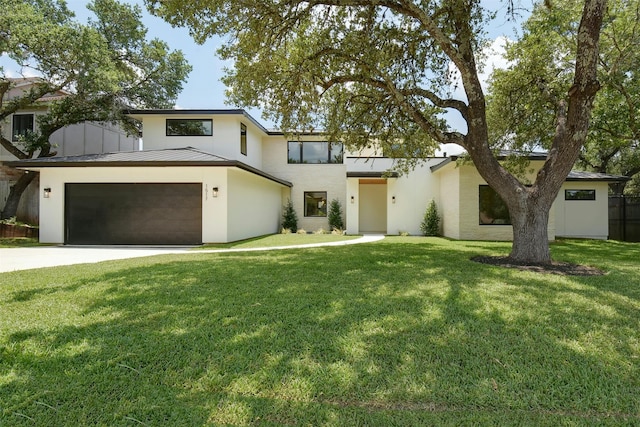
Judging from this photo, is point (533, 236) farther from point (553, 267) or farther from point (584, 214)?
point (584, 214)

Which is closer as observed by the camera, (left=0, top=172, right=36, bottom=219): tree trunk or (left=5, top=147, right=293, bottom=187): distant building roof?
(left=5, top=147, right=293, bottom=187): distant building roof

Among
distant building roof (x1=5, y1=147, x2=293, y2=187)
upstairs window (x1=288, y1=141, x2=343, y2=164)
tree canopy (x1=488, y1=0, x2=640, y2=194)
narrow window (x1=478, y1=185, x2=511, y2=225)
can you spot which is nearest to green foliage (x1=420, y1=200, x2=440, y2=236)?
narrow window (x1=478, y1=185, x2=511, y2=225)

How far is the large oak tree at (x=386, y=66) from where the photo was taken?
7.29m

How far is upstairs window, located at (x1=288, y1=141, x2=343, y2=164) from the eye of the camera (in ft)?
64.1

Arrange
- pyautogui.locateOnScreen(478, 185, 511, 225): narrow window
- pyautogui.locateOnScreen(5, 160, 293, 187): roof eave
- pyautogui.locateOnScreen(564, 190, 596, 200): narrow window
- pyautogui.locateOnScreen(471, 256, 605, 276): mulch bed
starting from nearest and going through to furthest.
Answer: pyautogui.locateOnScreen(471, 256, 605, 276): mulch bed, pyautogui.locateOnScreen(5, 160, 293, 187): roof eave, pyautogui.locateOnScreen(478, 185, 511, 225): narrow window, pyautogui.locateOnScreen(564, 190, 596, 200): narrow window

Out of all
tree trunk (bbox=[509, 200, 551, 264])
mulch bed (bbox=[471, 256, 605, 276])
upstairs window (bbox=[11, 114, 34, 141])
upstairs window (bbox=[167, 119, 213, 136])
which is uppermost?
upstairs window (bbox=[11, 114, 34, 141])

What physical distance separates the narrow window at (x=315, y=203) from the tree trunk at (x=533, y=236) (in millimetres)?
12456

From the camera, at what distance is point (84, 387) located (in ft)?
8.81

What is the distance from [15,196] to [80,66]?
7.63 meters

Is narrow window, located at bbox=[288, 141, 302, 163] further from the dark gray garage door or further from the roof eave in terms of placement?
the dark gray garage door

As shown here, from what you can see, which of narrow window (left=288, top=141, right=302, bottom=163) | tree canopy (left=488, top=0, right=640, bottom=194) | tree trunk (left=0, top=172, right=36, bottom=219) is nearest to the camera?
tree canopy (left=488, top=0, right=640, bottom=194)

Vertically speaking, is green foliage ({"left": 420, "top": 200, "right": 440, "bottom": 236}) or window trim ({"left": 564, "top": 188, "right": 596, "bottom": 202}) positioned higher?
window trim ({"left": 564, "top": 188, "right": 596, "bottom": 202})

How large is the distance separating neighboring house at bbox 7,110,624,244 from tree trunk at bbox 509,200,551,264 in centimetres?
638

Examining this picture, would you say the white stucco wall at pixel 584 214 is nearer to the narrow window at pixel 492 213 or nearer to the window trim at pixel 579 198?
the window trim at pixel 579 198
